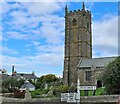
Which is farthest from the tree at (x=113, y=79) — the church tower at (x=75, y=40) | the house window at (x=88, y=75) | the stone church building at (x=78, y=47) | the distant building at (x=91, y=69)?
the church tower at (x=75, y=40)

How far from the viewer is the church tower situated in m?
65.1

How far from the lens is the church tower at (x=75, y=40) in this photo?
214 ft

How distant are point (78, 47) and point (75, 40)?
7.30ft

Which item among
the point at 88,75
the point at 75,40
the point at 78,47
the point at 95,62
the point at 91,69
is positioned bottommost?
the point at 88,75

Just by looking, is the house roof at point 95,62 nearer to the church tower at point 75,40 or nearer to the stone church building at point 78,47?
the stone church building at point 78,47

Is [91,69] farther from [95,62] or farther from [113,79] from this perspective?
[113,79]

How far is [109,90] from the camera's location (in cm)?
2952

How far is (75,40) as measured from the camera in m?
68.3

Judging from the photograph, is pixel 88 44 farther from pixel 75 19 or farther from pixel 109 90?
pixel 109 90

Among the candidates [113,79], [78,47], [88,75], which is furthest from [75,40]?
[113,79]

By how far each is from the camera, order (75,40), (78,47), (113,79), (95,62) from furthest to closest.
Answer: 1. (75,40)
2. (78,47)
3. (95,62)
4. (113,79)

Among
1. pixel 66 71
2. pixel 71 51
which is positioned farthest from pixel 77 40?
pixel 66 71

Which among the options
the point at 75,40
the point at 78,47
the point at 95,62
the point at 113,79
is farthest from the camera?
the point at 75,40

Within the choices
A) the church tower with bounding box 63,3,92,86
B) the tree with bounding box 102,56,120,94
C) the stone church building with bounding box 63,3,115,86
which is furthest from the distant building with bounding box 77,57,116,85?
the tree with bounding box 102,56,120,94
